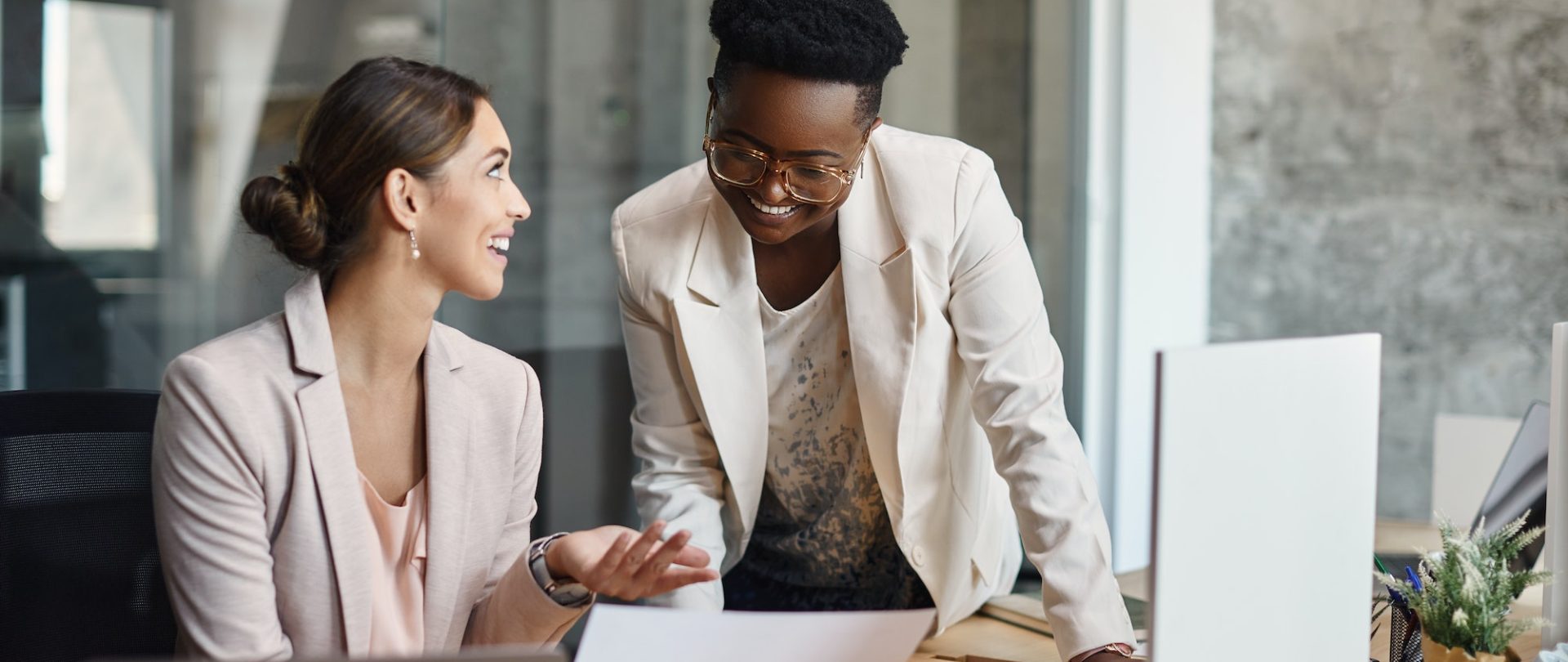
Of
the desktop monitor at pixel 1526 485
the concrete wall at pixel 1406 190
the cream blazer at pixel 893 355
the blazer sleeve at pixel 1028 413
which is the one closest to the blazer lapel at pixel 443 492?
the cream blazer at pixel 893 355

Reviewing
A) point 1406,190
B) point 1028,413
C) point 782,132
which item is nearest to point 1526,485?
point 1028,413

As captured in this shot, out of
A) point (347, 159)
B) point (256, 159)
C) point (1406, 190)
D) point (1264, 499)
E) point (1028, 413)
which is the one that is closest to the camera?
point (1264, 499)

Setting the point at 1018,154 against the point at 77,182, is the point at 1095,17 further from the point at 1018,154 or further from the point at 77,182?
the point at 77,182

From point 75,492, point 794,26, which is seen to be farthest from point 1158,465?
point 75,492

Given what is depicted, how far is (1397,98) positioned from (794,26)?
2.98m

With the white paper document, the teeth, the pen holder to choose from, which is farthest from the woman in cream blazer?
the white paper document

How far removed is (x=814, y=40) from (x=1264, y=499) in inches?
29.4

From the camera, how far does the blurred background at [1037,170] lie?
2.30 m

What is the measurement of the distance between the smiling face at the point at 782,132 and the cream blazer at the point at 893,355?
7.5 inches

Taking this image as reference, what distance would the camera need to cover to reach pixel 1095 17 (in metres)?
4.07

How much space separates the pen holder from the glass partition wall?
1556mm

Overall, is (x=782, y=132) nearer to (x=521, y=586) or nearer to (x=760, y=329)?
(x=760, y=329)

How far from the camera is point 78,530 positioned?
57.6 inches

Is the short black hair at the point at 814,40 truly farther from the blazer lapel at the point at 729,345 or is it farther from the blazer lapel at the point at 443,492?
the blazer lapel at the point at 443,492
